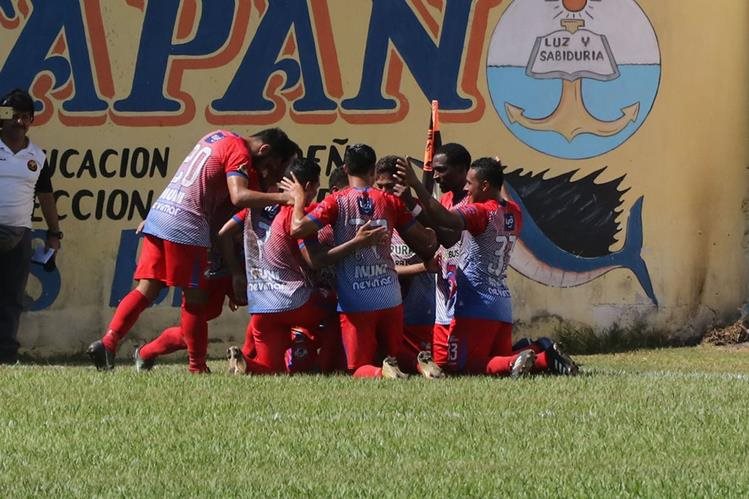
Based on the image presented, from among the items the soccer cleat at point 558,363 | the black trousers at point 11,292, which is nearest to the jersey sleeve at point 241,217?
the soccer cleat at point 558,363

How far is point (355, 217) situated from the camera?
9.30 metres

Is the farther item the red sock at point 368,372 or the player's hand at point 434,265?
the player's hand at point 434,265

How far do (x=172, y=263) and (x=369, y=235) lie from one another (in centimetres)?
124

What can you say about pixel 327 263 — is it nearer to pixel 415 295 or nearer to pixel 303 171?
pixel 303 171

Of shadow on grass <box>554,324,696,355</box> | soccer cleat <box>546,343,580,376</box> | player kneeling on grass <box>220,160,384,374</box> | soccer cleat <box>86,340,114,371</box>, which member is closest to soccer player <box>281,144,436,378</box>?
player kneeling on grass <box>220,160,384,374</box>

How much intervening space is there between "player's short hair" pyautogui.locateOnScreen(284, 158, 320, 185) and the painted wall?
3.29 meters

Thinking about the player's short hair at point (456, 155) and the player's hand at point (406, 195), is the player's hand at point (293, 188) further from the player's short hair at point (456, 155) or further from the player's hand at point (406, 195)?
the player's short hair at point (456, 155)

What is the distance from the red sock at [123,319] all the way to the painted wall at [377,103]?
3.43 meters

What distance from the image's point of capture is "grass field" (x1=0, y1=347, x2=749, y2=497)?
19.0 ft

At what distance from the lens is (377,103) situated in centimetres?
1287

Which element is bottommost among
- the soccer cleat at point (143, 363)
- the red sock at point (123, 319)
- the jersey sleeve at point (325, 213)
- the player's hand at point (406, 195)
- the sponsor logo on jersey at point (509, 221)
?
the soccer cleat at point (143, 363)

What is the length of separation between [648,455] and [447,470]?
3.01 ft

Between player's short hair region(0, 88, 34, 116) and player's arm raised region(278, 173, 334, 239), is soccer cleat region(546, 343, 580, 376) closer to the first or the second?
player's arm raised region(278, 173, 334, 239)

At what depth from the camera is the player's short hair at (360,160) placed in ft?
30.3
